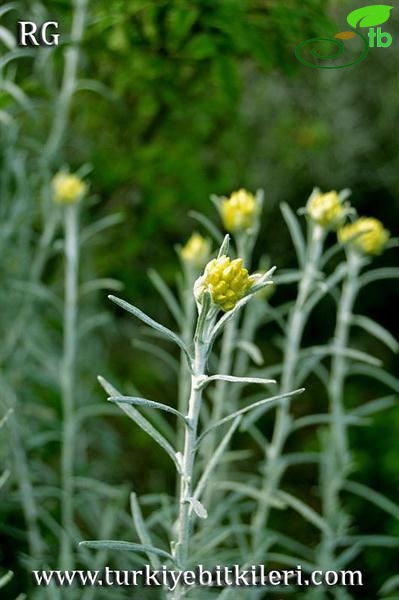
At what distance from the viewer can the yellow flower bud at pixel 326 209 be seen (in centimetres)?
94

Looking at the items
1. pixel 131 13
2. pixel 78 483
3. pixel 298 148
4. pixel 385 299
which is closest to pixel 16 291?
pixel 78 483

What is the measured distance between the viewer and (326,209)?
94 centimetres

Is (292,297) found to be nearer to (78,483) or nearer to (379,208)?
(379,208)

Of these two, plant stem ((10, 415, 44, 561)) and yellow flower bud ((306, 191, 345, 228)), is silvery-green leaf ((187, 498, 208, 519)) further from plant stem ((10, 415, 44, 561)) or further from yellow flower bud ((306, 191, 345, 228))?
plant stem ((10, 415, 44, 561))

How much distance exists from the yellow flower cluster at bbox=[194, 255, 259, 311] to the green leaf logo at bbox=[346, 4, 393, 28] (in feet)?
2.28

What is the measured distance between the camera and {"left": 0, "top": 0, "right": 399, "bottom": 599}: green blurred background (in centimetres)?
128

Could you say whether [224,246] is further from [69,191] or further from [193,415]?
[69,191]

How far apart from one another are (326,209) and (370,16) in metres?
0.42

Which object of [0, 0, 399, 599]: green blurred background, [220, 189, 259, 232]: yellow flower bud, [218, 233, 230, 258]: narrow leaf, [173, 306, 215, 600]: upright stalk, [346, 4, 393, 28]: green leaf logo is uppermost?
[0, 0, 399, 599]: green blurred background

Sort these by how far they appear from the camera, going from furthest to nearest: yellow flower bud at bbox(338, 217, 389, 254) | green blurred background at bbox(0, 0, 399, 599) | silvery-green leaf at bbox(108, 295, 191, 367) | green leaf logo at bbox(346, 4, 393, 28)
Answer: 1. green blurred background at bbox(0, 0, 399, 599)
2. green leaf logo at bbox(346, 4, 393, 28)
3. yellow flower bud at bbox(338, 217, 389, 254)
4. silvery-green leaf at bbox(108, 295, 191, 367)

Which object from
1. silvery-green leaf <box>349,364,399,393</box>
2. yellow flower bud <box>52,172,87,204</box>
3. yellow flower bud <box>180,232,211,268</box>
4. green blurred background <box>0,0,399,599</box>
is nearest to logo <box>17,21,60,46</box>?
green blurred background <box>0,0,399,599</box>

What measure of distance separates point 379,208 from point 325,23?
2.26 m

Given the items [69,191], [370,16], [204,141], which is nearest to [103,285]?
[69,191]

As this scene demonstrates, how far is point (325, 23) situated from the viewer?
3.73 feet
